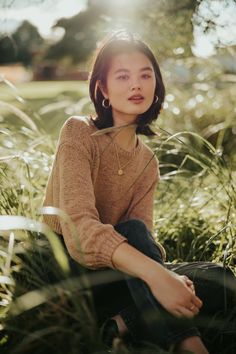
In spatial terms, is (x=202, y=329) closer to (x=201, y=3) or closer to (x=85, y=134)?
(x=85, y=134)

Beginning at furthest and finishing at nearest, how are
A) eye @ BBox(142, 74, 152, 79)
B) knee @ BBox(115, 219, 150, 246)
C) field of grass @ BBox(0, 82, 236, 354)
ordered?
eye @ BBox(142, 74, 152, 79) → knee @ BBox(115, 219, 150, 246) → field of grass @ BBox(0, 82, 236, 354)

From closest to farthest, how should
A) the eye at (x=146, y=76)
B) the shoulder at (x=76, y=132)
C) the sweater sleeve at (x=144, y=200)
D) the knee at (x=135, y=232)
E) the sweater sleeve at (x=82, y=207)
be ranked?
the sweater sleeve at (x=82, y=207), the knee at (x=135, y=232), the shoulder at (x=76, y=132), the eye at (x=146, y=76), the sweater sleeve at (x=144, y=200)

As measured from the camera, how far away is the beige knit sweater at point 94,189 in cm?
160

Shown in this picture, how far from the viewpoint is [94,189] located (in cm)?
201

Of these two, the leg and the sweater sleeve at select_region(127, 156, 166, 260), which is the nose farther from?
the leg

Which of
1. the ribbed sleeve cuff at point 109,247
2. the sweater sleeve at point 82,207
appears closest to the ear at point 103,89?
the sweater sleeve at point 82,207

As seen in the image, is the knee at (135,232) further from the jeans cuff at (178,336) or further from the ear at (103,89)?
the ear at (103,89)

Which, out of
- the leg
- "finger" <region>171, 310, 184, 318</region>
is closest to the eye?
the leg

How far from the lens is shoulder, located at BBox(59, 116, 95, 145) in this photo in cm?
189

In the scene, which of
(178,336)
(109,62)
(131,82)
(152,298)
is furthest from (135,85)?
(178,336)

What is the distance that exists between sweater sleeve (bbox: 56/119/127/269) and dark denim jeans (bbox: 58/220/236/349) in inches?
3.9

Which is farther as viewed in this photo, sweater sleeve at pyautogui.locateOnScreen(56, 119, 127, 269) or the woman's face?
the woman's face

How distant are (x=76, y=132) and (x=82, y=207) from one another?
1.14 ft

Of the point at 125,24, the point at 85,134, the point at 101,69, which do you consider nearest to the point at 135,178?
the point at 85,134
